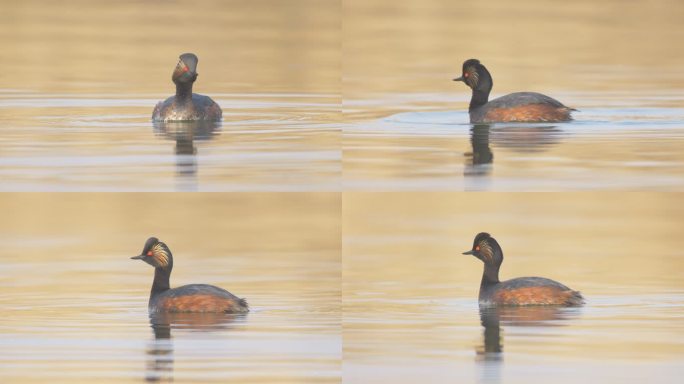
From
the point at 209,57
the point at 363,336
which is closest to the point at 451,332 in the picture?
the point at 363,336

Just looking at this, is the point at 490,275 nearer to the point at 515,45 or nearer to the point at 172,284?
the point at 172,284

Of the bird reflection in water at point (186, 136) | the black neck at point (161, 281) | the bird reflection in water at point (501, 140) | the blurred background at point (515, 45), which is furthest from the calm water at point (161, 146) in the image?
the blurred background at point (515, 45)

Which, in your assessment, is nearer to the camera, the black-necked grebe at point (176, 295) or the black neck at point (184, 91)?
the black-necked grebe at point (176, 295)

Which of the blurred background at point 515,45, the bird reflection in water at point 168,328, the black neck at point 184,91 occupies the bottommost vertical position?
the bird reflection in water at point 168,328

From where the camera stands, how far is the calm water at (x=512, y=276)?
48.5ft

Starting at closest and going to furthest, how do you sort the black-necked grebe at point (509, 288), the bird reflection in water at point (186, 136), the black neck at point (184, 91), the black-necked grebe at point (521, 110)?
the bird reflection in water at point (186, 136) → the black-necked grebe at point (509, 288) → the black-necked grebe at point (521, 110) → the black neck at point (184, 91)

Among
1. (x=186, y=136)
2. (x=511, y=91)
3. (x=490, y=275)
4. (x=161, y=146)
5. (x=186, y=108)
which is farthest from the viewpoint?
(x=511, y=91)

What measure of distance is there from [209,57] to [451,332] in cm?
1317

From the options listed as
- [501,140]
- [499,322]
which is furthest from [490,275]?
[499,322]

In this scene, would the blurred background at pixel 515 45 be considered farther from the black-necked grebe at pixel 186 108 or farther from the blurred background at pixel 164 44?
the black-necked grebe at pixel 186 108

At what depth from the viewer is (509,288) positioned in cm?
1902

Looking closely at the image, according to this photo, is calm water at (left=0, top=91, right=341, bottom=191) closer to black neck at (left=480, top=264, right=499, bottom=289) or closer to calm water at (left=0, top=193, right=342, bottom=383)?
calm water at (left=0, top=193, right=342, bottom=383)

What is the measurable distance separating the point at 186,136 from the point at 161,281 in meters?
1.90

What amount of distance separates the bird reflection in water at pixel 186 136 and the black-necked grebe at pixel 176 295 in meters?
0.94
